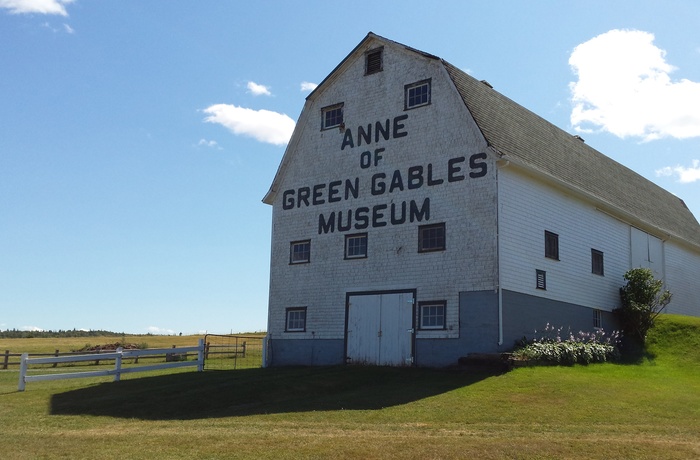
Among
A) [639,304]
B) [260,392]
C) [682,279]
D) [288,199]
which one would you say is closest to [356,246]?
[288,199]

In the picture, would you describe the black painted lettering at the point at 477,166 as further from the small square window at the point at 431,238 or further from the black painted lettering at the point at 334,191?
the black painted lettering at the point at 334,191

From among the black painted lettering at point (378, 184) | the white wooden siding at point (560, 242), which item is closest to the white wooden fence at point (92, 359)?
the black painted lettering at point (378, 184)

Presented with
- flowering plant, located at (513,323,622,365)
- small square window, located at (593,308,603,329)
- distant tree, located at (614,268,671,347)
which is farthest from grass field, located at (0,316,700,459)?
small square window, located at (593,308,603,329)

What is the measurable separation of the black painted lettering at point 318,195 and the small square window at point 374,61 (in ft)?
15.5

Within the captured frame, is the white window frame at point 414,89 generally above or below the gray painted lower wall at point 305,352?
above

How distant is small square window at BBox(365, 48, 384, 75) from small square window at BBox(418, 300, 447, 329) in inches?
365

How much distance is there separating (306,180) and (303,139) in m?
1.75

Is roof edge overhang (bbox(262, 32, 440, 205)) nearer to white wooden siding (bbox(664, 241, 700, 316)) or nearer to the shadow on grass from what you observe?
the shadow on grass

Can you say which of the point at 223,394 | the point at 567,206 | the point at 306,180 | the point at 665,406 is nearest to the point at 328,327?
the point at 306,180

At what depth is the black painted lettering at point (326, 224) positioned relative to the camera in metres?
27.1

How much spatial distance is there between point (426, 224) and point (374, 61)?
709 cm

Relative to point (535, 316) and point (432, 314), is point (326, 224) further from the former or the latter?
point (535, 316)

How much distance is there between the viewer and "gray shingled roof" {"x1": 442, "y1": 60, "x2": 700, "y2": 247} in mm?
24672

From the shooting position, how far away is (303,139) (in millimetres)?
28734
